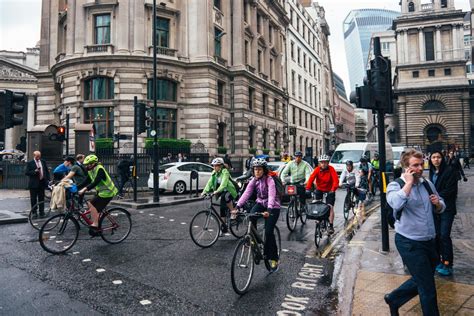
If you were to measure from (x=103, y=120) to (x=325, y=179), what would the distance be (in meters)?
21.9

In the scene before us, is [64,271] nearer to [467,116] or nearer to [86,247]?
[86,247]

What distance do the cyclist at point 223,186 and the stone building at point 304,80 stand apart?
118ft

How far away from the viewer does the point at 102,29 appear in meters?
27.5

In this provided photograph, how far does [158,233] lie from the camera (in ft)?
28.2

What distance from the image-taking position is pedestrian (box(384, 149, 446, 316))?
327 cm

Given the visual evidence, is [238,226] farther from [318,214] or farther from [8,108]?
[8,108]

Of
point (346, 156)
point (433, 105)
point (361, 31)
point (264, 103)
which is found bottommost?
point (346, 156)

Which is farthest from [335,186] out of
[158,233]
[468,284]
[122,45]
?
[122,45]

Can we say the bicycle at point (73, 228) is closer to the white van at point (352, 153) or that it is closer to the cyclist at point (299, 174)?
the cyclist at point (299, 174)

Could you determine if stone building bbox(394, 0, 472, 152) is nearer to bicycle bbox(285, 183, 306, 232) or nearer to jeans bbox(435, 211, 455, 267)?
bicycle bbox(285, 183, 306, 232)

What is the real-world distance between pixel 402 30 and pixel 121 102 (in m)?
56.4

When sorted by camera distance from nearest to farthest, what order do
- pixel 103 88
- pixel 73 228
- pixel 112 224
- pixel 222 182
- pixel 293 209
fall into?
1. pixel 73 228
2. pixel 112 224
3. pixel 222 182
4. pixel 293 209
5. pixel 103 88

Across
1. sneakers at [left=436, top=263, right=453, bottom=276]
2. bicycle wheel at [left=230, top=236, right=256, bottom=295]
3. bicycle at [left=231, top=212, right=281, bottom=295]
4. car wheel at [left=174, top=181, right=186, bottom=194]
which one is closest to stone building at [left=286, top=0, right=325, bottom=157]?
car wheel at [left=174, top=181, right=186, bottom=194]

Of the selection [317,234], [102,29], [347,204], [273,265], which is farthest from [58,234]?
[102,29]
